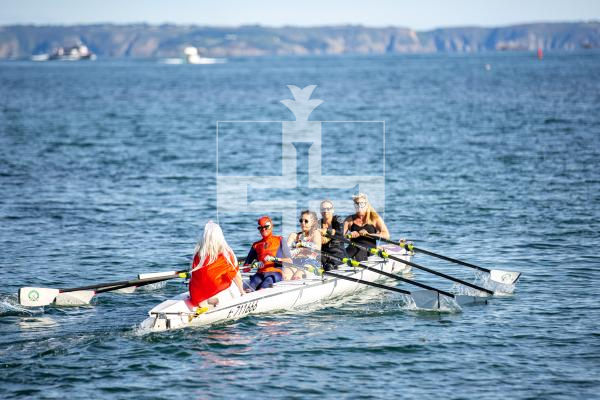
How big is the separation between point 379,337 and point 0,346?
7.50m

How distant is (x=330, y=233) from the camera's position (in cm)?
2055

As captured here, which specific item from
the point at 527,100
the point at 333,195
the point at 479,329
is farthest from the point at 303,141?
the point at 479,329

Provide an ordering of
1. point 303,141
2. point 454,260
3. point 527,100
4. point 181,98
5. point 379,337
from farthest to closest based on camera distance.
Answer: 1. point 181,98
2. point 527,100
3. point 303,141
4. point 454,260
5. point 379,337

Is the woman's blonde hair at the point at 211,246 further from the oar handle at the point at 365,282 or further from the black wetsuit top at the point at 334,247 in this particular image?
the black wetsuit top at the point at 334,247

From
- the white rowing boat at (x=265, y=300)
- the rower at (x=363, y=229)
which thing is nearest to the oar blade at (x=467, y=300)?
the white rowing boat at (x=265, y=300)

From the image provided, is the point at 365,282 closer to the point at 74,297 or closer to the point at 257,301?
the point at 257,301

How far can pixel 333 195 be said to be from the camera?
34.6m

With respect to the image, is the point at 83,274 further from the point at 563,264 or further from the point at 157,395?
the point at 563,264

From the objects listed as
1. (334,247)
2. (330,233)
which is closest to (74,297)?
(330,233)

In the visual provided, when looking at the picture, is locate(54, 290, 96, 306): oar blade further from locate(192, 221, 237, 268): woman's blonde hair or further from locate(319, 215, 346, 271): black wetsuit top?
locate(319, 215, 346, 271): black wetsuit top

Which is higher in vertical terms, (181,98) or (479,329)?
(181,98)

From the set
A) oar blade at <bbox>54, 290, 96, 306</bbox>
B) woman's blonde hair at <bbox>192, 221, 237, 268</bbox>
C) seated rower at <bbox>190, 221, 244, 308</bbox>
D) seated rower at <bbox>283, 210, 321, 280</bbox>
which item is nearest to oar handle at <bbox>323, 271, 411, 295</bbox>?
seated rower at <bbox>283, 210, 321, 280</bbox>

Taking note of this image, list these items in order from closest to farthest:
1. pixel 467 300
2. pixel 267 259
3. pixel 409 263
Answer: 1. pixel 267 259
2. pixel 467 300
3. pixel 409 263

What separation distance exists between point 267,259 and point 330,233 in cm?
231
